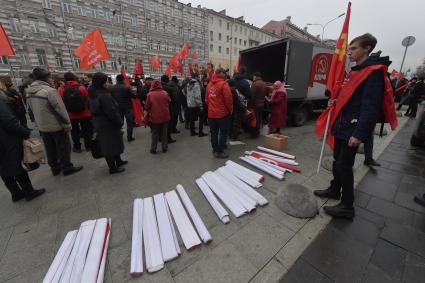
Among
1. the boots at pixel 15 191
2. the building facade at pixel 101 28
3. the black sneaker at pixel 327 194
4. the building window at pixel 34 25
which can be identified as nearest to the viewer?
the black sneaker at pixel 327 194

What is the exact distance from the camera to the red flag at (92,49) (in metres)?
6.59

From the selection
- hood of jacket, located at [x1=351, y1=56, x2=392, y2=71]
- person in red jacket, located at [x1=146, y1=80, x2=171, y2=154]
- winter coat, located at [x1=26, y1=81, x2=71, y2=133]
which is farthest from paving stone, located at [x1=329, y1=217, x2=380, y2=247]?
winter coat, located at [x1=26, y1=81, x2=71, y2=133]

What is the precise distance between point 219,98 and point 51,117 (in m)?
3.33

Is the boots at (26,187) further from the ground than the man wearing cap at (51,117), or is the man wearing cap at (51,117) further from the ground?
the man wearing cap at (51,117)

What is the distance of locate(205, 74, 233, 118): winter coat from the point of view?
407 cm

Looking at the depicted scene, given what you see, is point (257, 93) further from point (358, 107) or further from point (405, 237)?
point (405, 237)

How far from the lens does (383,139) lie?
598cm

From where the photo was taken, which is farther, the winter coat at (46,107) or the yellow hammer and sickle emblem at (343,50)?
the winter coat at (46,107)

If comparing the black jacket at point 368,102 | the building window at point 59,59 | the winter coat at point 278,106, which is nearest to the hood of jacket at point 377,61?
the black jacket at point 368,102

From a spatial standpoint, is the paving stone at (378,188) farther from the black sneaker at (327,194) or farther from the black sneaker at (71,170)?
the black sneaker at (71,170)

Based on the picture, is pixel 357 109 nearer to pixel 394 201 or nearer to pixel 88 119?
pixel 394 201

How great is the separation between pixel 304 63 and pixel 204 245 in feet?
21.3

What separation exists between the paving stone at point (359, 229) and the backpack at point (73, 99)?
6.01 metres

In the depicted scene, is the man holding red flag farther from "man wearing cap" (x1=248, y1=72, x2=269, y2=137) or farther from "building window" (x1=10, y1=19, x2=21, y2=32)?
"building window" (x1=10, y1=19, x2=21, y2=32)
